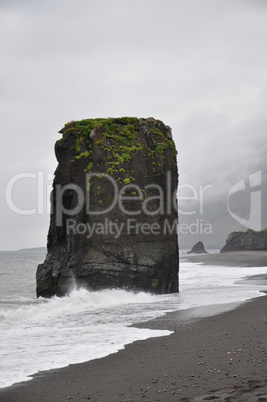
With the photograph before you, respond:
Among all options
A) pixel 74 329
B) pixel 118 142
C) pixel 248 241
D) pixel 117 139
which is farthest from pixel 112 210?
pixel 248 241

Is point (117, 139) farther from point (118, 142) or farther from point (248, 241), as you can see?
point (248, 241)

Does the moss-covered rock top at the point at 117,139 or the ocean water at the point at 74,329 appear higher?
the moss-covered rock top at the point at 117,139

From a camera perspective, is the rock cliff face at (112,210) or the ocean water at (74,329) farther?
the rock cliff face at (112,210)

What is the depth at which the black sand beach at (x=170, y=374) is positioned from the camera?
6332 millimetres

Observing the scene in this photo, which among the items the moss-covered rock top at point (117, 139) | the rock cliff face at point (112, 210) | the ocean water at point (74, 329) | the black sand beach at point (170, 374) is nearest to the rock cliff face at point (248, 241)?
the moss-covered rock top at point (117, 139)

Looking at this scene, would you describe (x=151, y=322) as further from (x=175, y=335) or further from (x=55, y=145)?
(x=55, y=145)

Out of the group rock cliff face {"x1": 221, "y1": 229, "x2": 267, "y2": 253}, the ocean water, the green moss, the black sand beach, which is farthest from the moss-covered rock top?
rock cliff face {"x1": 221, "y1": 229, "x2": 267, "y2": 253}

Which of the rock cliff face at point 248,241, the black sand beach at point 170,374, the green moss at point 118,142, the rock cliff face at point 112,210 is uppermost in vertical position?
the green moss at point 118,142

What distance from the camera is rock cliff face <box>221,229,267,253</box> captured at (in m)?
115

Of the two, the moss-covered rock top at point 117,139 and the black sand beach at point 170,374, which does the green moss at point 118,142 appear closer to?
the moss-covered rock top at point 117,139

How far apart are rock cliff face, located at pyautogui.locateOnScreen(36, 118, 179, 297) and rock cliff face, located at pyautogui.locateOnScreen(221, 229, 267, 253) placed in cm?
9302

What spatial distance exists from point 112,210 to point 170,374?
1778 centimetres

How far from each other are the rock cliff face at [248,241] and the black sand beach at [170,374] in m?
108

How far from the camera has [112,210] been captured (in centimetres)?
2505
